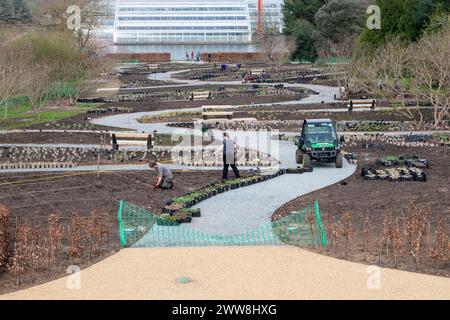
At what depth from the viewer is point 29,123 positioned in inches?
1583

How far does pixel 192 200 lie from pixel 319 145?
7042mm

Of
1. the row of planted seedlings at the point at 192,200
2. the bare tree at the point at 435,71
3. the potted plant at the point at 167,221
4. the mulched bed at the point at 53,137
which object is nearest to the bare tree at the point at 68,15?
the mulched bed at the point at 53,137

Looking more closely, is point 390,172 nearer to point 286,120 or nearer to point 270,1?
point 286,120

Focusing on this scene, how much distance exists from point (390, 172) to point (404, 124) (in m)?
13.9

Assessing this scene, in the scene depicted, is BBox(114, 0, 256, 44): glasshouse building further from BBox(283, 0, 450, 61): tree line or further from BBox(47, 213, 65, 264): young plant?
BBox(47, 213, 65, 264): young plant

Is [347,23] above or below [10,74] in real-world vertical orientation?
above

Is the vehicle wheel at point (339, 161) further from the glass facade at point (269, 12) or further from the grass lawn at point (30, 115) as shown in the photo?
the glass facade at point (269, 12)

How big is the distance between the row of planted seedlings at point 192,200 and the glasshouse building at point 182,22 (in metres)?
87.7

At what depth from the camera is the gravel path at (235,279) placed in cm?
1362

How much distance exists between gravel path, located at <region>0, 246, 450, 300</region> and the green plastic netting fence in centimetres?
60

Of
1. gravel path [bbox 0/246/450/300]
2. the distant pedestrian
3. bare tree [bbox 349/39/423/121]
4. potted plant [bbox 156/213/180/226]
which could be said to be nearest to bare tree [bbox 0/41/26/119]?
bare tree [bbox 349/39/423/121]

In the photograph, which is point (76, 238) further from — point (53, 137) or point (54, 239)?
point (53, 137)

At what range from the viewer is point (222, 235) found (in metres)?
17.7

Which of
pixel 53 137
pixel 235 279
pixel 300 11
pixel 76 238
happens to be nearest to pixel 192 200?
pixel 76 238
